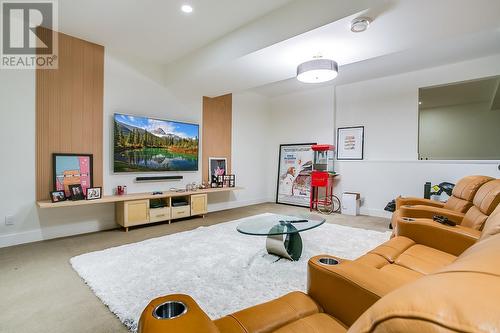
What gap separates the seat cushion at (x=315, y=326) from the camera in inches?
39.8

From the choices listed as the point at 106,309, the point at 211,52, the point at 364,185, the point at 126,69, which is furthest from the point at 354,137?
the point at 106,309

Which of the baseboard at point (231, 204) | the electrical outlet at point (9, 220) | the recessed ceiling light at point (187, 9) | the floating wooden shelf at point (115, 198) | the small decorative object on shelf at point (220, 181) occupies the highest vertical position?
the recessed ceiling light at point (187, 9)

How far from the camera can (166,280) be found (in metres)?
2.40

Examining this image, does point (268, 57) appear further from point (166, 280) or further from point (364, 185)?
point (364, 185)

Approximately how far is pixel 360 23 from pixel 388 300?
287 centimetres

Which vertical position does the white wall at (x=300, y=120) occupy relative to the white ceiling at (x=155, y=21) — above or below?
below

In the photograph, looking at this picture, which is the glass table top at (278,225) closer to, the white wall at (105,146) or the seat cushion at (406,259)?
the seat cushion at (406,259)

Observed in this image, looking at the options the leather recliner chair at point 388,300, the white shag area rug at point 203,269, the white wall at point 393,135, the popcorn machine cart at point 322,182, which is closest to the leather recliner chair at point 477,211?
the leather recliner chair at point 388,300

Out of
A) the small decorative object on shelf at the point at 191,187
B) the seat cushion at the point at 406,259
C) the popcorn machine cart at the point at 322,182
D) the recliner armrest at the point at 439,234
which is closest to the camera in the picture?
the seat cushion at the point at 406,259

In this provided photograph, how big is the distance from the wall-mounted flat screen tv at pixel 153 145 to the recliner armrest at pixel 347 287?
4.01m

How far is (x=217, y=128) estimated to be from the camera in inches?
235

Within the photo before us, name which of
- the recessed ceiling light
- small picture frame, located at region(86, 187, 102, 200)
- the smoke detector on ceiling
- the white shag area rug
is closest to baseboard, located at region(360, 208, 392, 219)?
the white shag area rug

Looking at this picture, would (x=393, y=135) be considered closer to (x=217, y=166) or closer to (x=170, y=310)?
(x=217, y=166)

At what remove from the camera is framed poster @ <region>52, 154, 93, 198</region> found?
3.69m
